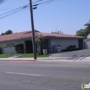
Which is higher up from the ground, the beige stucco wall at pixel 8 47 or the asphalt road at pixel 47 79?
the beige stucco wall at pixel 8 47

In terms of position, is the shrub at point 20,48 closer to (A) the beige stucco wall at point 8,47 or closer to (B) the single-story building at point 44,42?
(B) the single-story building at point 44,42

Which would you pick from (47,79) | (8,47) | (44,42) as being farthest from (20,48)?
(47,79)

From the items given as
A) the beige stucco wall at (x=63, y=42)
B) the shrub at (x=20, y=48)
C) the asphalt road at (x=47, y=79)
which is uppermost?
the beige stucco wall at (x=63, y=42)

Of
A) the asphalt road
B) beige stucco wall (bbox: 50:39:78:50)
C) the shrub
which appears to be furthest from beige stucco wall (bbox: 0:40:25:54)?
the asphalt road

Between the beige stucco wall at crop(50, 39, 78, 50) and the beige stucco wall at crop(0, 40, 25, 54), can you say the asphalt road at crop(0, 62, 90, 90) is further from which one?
the beige stucco wall at crop(0, 40, 25, 54)

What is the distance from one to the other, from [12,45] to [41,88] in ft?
103

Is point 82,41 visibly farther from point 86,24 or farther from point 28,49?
point 28,49

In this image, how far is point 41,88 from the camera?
760 centimetres

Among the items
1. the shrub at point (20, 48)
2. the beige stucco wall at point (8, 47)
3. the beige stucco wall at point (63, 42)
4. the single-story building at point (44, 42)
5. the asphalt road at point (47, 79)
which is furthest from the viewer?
the beige stucco wall at point (8, 47)

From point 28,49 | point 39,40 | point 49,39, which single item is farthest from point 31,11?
point 28,49

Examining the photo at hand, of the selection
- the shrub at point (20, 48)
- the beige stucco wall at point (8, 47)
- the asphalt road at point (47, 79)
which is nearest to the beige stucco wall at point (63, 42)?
the shrub at point (20, 48)

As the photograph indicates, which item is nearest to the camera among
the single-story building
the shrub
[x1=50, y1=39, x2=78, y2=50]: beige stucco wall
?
the single-story building

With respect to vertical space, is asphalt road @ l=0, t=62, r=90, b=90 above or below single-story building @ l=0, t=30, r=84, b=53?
below

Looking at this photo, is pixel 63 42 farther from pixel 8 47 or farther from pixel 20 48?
pixel 8 47
